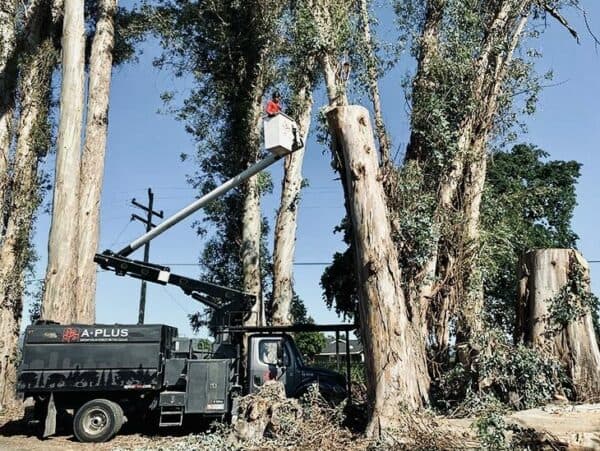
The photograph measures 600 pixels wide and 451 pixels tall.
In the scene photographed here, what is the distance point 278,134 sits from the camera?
914cm

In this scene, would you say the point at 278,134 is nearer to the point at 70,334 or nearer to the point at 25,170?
the point at 70,334

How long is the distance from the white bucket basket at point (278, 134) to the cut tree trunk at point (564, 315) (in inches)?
171

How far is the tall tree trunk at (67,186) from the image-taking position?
1326 centimetres

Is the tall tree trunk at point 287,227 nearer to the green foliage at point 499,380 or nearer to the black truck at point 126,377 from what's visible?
the black truck at point 126,377

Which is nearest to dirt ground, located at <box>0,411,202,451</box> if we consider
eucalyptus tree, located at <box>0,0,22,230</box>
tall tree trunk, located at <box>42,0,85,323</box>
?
tall tree trunk, located at <box>42,0,85,323</box>

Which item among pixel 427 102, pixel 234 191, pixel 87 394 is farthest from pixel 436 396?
pixel 234 191

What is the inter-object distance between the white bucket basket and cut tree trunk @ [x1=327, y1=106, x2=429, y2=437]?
811 millimetres

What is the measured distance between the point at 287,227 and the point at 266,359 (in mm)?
4831

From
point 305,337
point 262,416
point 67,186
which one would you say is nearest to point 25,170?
point 67,186

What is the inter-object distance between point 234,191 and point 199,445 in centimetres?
1064

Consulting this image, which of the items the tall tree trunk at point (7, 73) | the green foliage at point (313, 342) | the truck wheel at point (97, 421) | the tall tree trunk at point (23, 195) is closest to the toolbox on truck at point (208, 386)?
the truck wheel at point (97, 421)

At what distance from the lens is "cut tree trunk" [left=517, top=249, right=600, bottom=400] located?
322 inches

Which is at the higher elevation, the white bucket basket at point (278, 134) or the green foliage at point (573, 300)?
the white bucket basket at point (278, 134)

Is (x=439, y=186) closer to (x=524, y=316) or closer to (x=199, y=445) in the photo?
(x=524, y=316)
